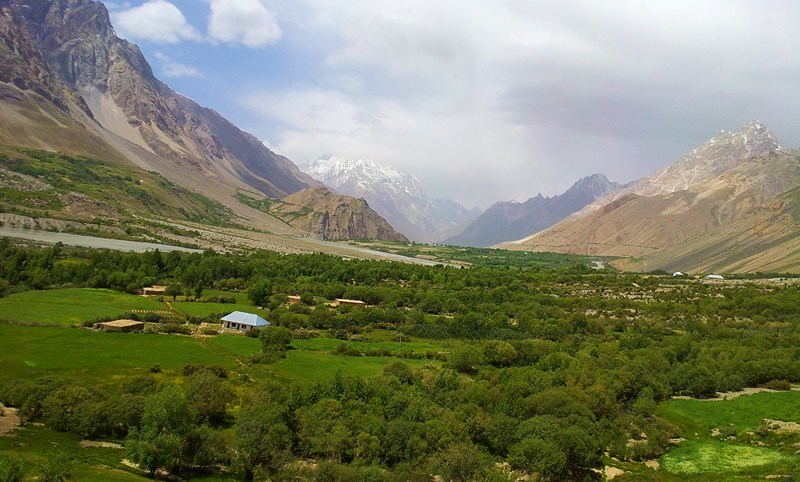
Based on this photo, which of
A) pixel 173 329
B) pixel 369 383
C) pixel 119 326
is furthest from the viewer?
pixel 173 329

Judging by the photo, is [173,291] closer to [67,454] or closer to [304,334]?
[304,334]

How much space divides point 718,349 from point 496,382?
38.3 m

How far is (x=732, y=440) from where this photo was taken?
50.2 meters

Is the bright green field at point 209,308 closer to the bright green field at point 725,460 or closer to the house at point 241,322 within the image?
the house at point 241,322

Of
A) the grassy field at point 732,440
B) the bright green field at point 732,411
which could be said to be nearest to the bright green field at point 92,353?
the grassy field at point 732,440

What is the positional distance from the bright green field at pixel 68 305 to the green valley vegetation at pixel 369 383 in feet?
1.34

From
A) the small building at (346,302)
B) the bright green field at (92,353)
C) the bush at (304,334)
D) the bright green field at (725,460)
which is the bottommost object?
the bright green field at (725,460)

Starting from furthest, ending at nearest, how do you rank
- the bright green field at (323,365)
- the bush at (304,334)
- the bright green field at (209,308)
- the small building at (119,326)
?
the bright green field at (209,308) → the bush at (304,334) → the small building at (119,326) → the bright green field at (323,365)

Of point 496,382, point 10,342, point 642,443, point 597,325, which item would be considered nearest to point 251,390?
point 496,382

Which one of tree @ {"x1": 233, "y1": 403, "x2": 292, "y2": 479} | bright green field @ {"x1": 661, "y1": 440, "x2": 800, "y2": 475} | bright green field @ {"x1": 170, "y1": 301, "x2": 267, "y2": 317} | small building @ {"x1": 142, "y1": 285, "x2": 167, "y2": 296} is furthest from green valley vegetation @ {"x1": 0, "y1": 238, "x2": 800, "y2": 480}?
small building @ {"x1": 142, "y1": 285, "x2": 167, "y2": 296}

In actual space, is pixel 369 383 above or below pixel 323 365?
above

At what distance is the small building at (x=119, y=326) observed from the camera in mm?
66375

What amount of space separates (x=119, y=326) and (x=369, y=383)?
35.0 meters

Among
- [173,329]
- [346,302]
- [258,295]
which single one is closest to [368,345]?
[173,329]
